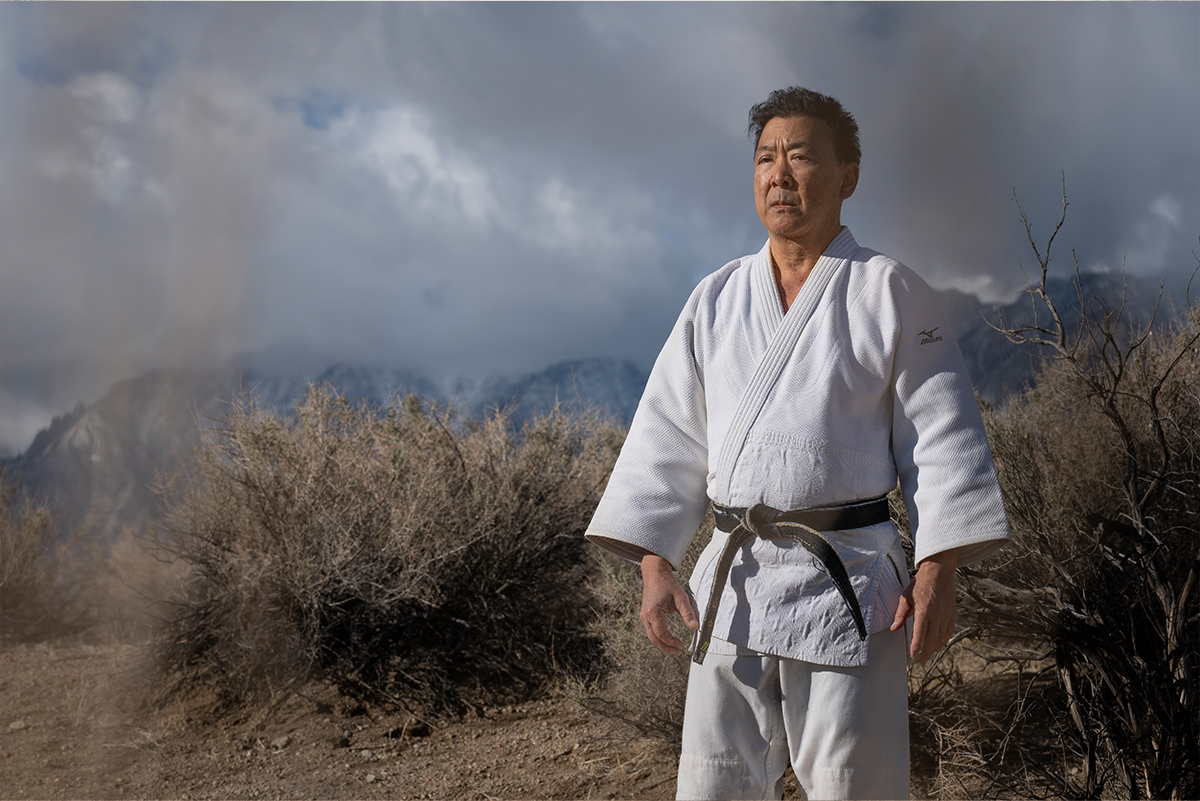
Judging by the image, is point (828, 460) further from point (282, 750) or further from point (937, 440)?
point (282, 750)

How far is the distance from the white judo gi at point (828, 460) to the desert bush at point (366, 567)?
2623 millimetres

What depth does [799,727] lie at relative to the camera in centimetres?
146

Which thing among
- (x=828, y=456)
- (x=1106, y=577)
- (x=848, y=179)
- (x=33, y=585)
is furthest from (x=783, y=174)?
(x=33, y=585)

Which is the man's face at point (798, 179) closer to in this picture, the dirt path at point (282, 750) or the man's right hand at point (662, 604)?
the man's right hand at point (662, 604)

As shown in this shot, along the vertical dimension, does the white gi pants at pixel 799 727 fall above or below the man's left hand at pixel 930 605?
below

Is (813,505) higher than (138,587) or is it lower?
higher

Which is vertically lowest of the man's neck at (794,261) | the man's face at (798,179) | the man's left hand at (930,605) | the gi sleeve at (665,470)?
the man's left hand at (930,605)

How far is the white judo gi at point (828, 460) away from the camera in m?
1.45

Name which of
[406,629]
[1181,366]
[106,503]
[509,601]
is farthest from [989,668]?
[106,503]

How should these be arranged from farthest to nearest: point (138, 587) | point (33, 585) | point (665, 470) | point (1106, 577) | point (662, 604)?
point (33, 585)
point (138, 587)
point (1106, 577)
point (665, 470)
point (662, 604)

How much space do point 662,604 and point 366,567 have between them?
2.71 meters

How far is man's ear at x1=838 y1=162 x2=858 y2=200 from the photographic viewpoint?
1694mm

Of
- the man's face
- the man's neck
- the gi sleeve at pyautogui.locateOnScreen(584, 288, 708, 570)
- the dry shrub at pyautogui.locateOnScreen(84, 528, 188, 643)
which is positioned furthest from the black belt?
the dry shrub at pyautogui.locateOnScreen(84, 528, 188, 643)

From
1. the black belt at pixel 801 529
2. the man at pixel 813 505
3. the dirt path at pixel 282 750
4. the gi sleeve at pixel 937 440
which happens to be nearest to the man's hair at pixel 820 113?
the man at pixel 813 505
